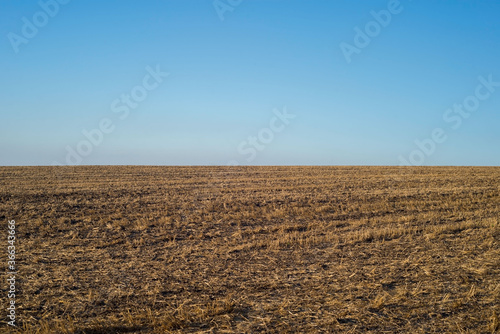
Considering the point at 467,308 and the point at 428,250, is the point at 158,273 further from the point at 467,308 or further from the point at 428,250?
the point at 428,250

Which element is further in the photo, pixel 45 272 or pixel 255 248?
pixel 255 248

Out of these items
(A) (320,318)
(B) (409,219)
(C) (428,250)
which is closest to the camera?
(A) (320,318)

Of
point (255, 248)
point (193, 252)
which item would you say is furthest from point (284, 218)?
point (193, 252)

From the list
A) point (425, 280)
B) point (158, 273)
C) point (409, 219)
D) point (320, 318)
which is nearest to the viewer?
point (320, 318)

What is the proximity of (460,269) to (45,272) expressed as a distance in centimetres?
900

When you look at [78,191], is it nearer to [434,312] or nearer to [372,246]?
[372,246]

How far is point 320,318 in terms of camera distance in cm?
564

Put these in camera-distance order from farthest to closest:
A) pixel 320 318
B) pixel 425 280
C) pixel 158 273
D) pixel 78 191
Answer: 1. pixel 78 191
2. pixel 158 273
3. pixel 425 280
4. pixel 320 318

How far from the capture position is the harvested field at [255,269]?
18.4ft

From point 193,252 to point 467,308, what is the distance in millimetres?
6228

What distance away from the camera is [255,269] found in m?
8.15

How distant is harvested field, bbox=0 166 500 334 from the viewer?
5.62m

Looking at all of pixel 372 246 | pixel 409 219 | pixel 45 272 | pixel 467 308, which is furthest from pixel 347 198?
pixel 45 272

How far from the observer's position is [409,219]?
13.7 metres
